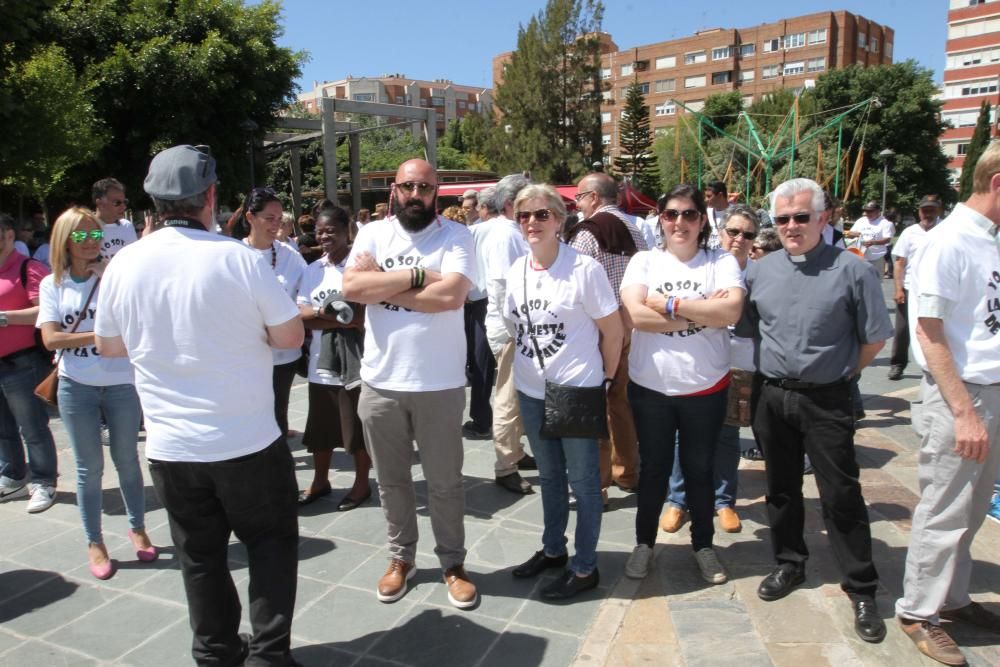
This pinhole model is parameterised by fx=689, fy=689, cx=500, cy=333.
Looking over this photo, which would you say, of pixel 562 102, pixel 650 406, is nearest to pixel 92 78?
pixel 650 406

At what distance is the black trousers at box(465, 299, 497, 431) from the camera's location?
19.6 ft

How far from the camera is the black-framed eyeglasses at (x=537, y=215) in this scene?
3.19 metres

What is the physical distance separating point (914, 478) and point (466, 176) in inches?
1507

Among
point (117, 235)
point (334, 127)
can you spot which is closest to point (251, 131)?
point (334, 127)

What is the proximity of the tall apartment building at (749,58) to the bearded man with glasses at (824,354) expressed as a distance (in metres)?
68.9

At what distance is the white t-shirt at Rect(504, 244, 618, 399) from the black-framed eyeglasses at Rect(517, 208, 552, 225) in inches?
7.0

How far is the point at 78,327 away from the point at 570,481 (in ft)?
8.95

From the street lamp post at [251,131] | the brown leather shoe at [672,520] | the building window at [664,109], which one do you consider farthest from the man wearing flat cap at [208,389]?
the building window at [664,109]

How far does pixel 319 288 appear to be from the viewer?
439 cm

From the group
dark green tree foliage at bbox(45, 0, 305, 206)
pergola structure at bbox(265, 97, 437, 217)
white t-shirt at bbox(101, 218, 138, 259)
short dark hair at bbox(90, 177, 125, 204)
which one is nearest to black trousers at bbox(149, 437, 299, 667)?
short dark hair at bbox(90, 177, 125, 204)

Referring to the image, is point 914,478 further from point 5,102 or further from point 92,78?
point 92,78

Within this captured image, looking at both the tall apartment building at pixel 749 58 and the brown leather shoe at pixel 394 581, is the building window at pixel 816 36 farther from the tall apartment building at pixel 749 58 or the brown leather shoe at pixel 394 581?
the brown leather shoe at pixel 394 581

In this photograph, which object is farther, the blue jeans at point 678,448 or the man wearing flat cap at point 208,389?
the blue jeans at point 678,448

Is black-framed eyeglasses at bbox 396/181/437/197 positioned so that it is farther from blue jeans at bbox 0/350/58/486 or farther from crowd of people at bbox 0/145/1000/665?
blue jeans at bbox 0/350/58/486
